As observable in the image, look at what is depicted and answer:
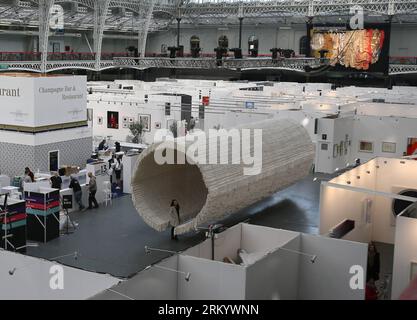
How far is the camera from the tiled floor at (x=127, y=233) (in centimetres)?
1236

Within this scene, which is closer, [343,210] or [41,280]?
[41,280]

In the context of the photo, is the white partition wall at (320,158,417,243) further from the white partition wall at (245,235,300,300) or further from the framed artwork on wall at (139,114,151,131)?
the framed artwork on wall at (139,114,151,131)

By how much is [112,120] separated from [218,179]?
14.7 meters

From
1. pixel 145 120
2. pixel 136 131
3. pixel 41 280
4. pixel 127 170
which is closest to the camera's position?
pixel 41 280

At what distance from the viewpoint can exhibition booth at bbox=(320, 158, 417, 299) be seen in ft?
39.3

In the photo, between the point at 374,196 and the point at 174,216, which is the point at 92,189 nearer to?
the point at 174,216

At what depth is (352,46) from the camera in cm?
4172

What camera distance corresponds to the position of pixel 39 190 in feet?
45.3

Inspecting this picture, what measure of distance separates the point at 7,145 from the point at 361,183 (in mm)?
10786

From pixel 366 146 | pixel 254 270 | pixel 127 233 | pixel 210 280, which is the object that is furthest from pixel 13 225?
pixel 366 146

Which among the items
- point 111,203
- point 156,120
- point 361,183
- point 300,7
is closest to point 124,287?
point 361,183

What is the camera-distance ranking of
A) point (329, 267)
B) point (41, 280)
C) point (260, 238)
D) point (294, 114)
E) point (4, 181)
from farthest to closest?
point (294, 114) → point (4, 181) → point (260, 238) → point (329, 267) → point (41, 280)

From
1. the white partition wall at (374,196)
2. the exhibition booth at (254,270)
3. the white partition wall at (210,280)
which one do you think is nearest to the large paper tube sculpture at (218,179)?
the white partition wall at (374,196)
